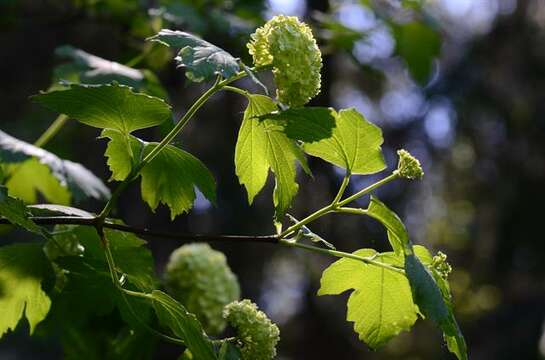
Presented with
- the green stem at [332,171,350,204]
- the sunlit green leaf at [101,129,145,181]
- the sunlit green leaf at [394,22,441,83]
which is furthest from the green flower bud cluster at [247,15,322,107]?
the sunlit green leaf at [394,22,441,83]

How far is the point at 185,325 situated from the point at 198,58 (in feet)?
1.46

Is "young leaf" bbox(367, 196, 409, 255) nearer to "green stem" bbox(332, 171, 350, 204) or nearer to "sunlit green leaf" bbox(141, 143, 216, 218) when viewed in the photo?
"green stem" bbox(332, 171, 350, 204)

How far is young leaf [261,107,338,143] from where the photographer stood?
1307 millimetres

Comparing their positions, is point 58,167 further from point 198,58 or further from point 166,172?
point 198,58

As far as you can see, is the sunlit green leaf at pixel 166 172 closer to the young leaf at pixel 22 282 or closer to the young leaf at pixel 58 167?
the young leaf at pixel 22 282

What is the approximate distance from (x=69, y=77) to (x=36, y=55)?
19.0ft

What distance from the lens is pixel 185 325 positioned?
1.38 m

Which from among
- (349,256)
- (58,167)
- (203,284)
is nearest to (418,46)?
(203,284)

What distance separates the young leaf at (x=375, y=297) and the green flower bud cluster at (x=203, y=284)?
29.1 inches

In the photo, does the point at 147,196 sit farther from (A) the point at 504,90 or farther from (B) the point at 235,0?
(A) the point at 504,90

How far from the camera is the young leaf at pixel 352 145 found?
1.45 meters

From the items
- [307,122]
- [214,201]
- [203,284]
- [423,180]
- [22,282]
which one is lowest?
[423,180]

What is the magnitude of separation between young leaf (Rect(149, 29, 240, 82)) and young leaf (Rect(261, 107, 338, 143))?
10cm

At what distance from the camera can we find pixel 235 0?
121 inches
